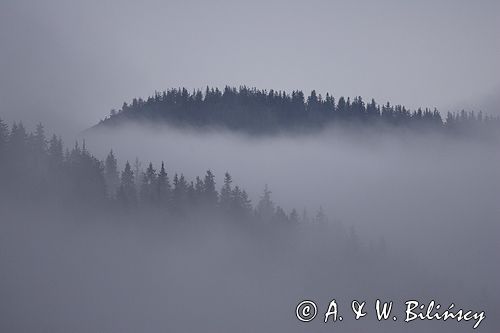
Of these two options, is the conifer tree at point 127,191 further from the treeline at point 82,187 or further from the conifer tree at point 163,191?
the conifer tree at point 163,191

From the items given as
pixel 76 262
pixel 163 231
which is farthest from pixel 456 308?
pixel 76 262

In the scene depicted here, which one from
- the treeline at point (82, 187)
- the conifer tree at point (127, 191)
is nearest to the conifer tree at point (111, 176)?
the treeline at point (82, 187)

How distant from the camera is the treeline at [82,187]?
110m

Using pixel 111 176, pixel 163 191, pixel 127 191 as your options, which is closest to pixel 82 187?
pixel 127 191

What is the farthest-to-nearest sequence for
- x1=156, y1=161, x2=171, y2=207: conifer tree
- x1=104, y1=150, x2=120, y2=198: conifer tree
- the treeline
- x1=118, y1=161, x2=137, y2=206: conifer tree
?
1. x1=104, y1=150, x2=120, y2=198: conifer tree
2. x1=156, y1=161, x2=171, y2=207: conifer tree
3. x1=118, y1=161, x2=137, y2=206: conifer tree
4. the treeline

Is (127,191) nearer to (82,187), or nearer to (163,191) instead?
(163,191)

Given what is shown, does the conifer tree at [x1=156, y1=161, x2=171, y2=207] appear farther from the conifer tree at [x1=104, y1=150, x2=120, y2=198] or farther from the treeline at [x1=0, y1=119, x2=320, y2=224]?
the conifer tree at [x1=104, y1=150, x2=120, y2=198]

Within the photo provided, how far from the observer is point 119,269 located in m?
106

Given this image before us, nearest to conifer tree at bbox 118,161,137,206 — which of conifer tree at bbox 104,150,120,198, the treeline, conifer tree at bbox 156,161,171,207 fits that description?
the treeline

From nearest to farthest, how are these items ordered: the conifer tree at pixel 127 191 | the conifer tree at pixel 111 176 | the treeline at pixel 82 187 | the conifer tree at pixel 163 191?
the treeline at pixel 82 187 < the conifer tree at pixel 127 191 < the conifer tree at pixel 163 191 < the conifer tree at pixel 111 176

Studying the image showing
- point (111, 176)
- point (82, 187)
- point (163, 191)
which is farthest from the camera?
point (111, 176)

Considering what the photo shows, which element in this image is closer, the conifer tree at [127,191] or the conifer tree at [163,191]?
the conifer tree at [127,191]

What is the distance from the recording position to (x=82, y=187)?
114 m

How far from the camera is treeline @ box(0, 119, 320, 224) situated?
109750mm
